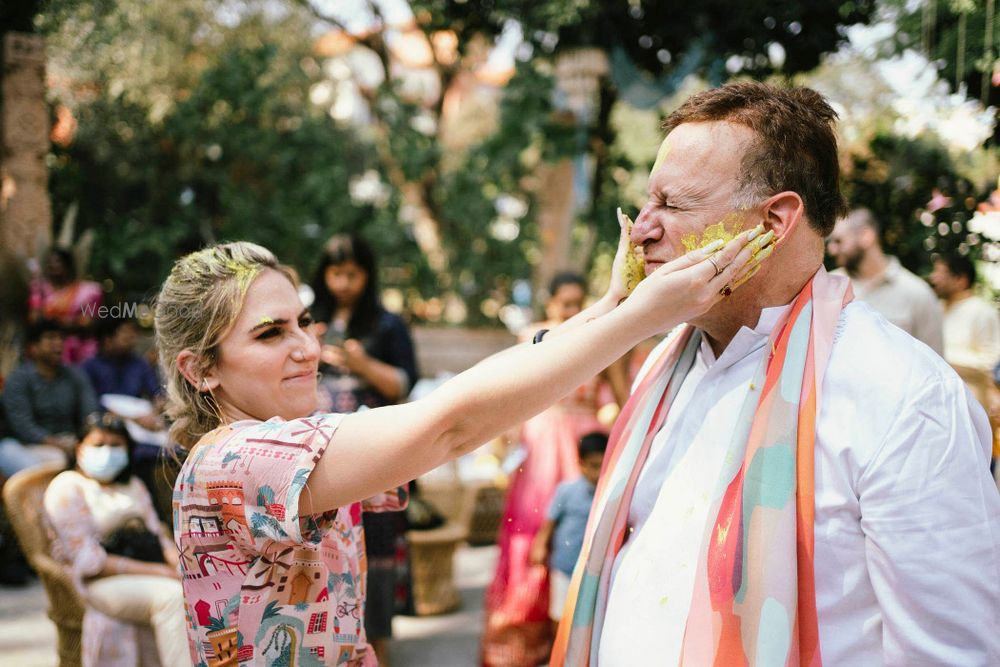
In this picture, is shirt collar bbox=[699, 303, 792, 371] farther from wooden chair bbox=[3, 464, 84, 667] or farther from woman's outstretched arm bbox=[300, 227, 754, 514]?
wooden chair bbox=[3, 464, 84, 667]

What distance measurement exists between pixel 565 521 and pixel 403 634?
1.70 meters

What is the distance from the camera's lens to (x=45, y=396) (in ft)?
18.4

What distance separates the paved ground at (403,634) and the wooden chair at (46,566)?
1151mm

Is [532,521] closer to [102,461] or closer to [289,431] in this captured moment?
[102,461]

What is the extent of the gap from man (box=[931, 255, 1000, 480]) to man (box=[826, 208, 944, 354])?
10cm

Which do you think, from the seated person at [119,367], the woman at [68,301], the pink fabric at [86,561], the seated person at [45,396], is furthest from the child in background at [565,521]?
the seated person at [45,396]

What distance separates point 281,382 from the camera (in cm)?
176

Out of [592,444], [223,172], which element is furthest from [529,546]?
[223,172]

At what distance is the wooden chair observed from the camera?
3393 mm

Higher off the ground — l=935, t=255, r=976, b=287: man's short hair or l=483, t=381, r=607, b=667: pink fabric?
l=935, t=255, r=976, b=287: man's short hair

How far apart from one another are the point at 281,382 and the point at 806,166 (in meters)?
1.14

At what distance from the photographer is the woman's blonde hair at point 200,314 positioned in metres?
1.75

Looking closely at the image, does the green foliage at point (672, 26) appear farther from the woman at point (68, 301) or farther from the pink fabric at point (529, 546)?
the woman at point (68, 301)

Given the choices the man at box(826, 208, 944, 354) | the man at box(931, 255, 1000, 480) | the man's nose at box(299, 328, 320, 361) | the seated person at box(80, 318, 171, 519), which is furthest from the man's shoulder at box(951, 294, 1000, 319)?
the seated person at box(80, 318, 171, 519)
